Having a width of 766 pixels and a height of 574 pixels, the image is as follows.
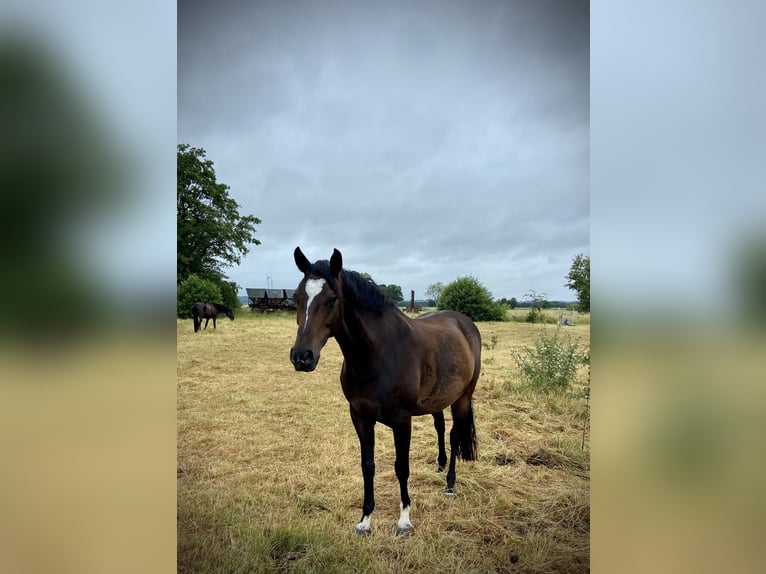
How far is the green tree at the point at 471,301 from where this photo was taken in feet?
7.62

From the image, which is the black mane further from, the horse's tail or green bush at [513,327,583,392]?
green bush at [513,327,583,392]

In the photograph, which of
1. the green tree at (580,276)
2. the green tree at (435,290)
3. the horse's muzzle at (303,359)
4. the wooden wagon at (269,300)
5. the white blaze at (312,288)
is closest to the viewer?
the horse's muzzle at (303,359)

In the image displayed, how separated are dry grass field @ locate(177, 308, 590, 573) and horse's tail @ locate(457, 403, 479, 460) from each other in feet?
0.17

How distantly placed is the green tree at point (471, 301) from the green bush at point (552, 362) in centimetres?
32

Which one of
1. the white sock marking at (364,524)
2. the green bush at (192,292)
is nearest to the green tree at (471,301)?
the white sock marking at (364,524)

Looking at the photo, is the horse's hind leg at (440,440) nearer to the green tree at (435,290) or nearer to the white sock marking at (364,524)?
the white sock marking at (364,524)

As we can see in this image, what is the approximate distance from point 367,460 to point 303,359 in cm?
82
